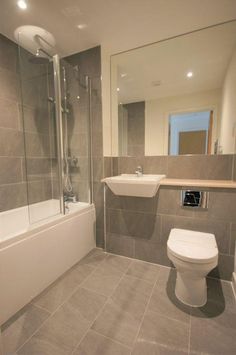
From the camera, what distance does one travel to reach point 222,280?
1.68 m

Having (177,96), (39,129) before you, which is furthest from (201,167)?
(39,129)

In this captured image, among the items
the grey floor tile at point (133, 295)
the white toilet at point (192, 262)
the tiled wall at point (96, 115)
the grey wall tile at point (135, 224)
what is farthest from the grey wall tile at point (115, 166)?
the grey floor tile at point (133, 295)

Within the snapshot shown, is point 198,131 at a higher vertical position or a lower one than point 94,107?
lower

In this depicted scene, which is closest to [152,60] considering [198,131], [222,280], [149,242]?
[198,131]

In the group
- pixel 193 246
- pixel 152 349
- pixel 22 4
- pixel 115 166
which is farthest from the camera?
pixel 115 166

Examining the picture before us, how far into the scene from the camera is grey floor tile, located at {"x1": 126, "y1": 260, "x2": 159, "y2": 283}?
1.74m

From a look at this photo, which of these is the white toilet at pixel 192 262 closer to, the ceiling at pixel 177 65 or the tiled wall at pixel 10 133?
the ceiling at pixel 177 65

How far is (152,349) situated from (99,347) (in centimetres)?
32

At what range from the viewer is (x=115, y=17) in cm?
164

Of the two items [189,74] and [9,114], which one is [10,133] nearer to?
[9,114]

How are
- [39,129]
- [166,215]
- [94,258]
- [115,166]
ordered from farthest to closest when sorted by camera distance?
[115,166] → [39,129] → [94,258] → [166,215]

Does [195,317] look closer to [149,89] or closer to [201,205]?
[201,205]

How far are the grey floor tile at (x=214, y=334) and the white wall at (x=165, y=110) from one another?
155cm

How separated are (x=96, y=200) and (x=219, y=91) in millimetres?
1848
